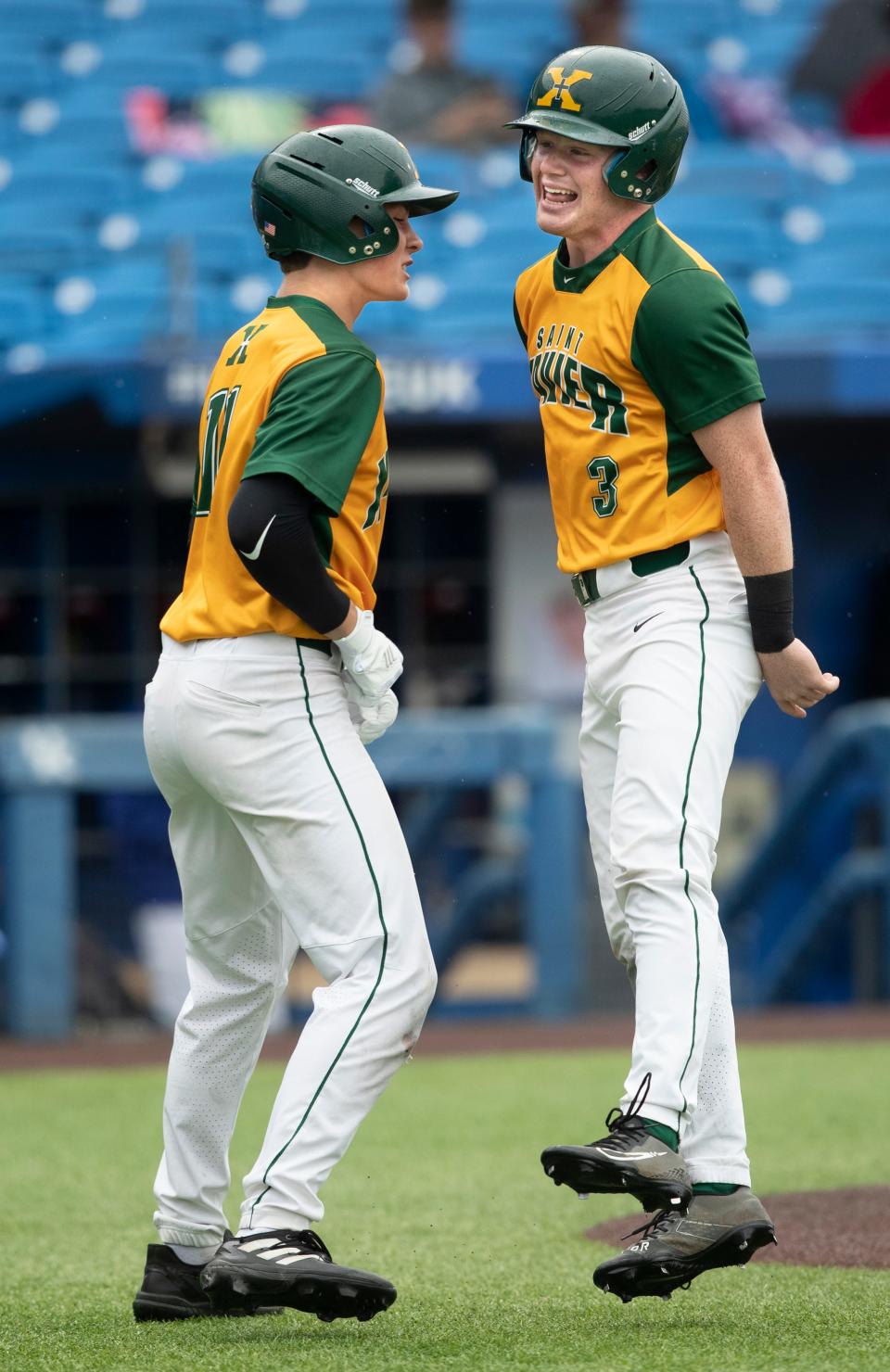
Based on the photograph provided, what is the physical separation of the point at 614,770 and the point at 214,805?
27.1 inches

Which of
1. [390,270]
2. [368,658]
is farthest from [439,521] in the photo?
[368,658]

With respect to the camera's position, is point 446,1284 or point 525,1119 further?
point 525,1119

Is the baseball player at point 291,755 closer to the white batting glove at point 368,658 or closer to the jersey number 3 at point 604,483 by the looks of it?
the white batting glove at point 368,658

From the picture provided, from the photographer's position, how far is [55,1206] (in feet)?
15.2

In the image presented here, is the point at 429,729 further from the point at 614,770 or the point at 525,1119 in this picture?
the point at 614,770

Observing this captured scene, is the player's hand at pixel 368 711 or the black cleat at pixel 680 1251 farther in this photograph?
the player's hand at pixel 368 711

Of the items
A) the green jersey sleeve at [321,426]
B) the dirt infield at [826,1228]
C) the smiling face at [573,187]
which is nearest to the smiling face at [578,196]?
the smiling face at [573,187]

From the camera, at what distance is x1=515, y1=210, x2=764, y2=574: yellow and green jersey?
10.1ft

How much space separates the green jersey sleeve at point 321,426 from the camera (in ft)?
9.75

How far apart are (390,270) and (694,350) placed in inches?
21.5

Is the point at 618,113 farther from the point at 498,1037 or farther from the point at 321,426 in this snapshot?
the point at 498,1037

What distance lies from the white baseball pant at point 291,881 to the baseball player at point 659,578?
39cm

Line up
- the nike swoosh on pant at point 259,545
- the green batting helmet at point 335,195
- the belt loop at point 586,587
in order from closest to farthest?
the nike swoosh on pant at point 259,545 → the green batting helmet at point 335,195 → the belt loop at point 586,587

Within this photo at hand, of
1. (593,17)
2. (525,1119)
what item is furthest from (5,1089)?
(593,17)
